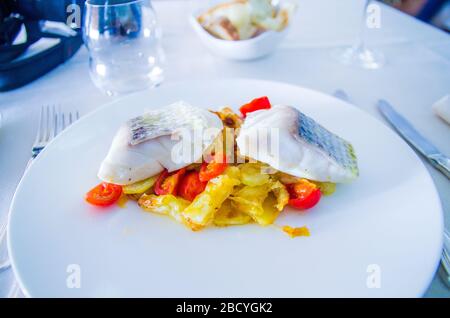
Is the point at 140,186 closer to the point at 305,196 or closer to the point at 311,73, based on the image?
the point at 305,196

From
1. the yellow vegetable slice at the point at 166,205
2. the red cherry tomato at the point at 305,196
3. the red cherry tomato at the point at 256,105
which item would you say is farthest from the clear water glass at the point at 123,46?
the red cherry tomato at the point at 305,196

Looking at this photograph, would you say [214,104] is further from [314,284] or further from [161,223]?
[314,284]

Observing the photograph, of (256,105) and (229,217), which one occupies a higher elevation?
(256,105)

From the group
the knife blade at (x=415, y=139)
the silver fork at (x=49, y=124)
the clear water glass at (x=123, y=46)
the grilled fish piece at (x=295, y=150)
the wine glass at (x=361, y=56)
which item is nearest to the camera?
the grilled fish piece at (x=295, y=150)

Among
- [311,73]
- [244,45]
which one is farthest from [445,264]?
[244,45]

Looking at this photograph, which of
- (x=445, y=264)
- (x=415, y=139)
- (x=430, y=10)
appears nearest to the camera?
(x=445, y=264)

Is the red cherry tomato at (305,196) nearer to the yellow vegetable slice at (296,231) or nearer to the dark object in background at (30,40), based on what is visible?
the yellow vegetable slice at (296,231)
